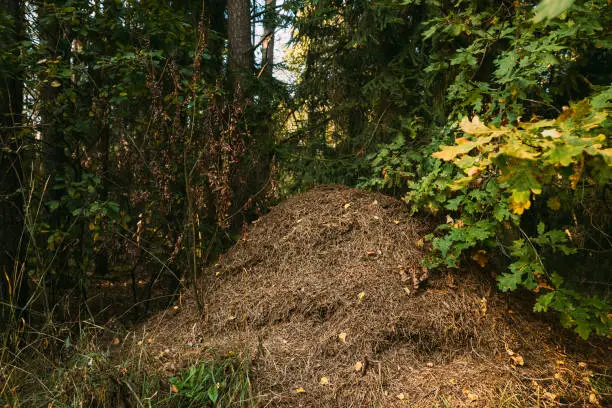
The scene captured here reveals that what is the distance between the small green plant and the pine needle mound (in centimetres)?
11

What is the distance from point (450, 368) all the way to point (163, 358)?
6.98 feet

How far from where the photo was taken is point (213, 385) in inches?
113

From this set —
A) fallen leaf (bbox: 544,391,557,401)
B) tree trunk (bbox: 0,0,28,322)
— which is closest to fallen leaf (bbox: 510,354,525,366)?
fallen leaf (bbox: 544,391,557,401)

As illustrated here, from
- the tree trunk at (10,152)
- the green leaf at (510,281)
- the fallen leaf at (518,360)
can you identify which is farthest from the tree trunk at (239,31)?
the fallen leaf at (518,360)

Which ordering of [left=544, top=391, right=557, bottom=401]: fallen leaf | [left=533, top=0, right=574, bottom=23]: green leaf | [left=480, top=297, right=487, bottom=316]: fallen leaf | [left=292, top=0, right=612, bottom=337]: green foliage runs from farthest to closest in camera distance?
[left=480, top=297, right=487, bottom=316]: fallen leaf → [left=544, top=391, right=557, bottom=401]: fallen leaf → [left=292, top=0, right=612, bottom=337]: green foliage → [left=533, top=0, right=574, bottom=23]: green leaf

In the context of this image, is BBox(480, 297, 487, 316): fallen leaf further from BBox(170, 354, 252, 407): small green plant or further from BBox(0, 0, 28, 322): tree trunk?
BBox(0, 0, 28, 322): tree trunk

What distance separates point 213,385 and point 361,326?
1.20m

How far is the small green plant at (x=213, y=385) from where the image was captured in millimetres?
2812

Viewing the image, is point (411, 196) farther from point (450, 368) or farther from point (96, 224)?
point (96, 224)

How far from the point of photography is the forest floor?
2908 mm

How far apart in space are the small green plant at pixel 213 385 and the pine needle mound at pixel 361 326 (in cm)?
11

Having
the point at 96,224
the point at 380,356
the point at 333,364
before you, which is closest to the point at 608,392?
the point at 380,356

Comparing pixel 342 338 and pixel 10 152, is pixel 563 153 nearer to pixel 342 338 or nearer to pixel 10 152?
pixel 342 338

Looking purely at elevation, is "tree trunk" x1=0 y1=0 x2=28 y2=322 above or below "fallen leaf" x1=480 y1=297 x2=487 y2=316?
above
